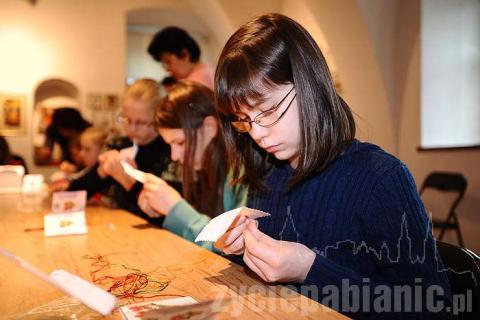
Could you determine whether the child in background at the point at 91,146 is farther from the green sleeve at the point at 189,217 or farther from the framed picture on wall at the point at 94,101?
the framed picture on wall at the point at 94,101

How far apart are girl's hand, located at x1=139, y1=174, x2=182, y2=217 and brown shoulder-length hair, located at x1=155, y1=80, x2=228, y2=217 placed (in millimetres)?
159

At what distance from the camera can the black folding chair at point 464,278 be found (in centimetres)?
85

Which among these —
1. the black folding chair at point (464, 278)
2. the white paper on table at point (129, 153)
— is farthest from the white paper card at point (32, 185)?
the black folding chair at point (464, 278)

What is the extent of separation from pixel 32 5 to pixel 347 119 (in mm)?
5920

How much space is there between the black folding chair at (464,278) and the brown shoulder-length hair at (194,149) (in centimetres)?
91

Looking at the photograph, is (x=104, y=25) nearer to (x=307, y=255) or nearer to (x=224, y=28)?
(x=224, y=28)

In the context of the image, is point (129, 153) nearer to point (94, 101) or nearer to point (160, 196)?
point (160, 196)

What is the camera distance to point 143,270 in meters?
0.99

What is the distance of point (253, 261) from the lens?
86cm

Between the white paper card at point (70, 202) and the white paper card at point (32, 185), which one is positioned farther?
the white paper card at point (32, 185)

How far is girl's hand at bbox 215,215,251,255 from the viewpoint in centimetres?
93

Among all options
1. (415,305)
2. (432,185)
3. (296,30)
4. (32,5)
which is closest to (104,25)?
(32,5)

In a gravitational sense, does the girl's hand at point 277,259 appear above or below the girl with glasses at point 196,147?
below

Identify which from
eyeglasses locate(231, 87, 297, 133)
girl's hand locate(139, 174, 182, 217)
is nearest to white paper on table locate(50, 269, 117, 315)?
eyeglasses locate(231, 87, 297, 133)
